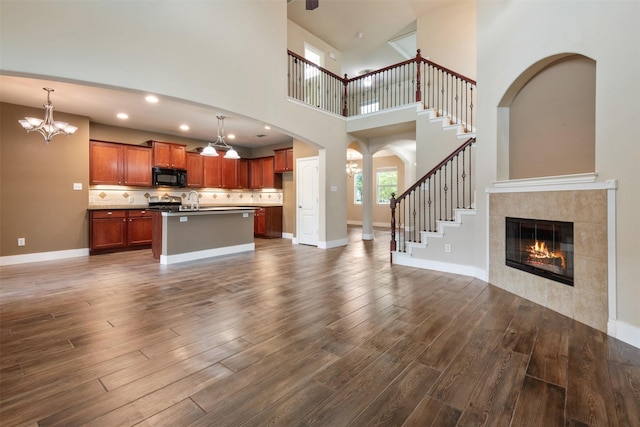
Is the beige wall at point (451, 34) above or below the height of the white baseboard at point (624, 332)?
above

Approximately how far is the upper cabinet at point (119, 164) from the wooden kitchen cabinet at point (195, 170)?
1027 millimetres

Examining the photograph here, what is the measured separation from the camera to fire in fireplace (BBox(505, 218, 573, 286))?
2908 millimetres

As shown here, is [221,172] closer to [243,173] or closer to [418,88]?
[243,173]

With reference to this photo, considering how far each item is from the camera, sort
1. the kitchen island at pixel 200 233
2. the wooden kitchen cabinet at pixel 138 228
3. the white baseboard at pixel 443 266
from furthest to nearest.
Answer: the wooden kitchen cabinet at pixel 138 228
the kitchen island at pixel 200 233
the white baseboard at pixel 443 266

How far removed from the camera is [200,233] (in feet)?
18.6

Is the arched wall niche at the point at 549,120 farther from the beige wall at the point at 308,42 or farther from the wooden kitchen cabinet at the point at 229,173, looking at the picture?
the wooden kitchen cabinet at the point at 229,173

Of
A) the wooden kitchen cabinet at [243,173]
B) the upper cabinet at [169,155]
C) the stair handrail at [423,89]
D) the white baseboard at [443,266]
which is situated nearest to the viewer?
the white baseboard at [443,266]

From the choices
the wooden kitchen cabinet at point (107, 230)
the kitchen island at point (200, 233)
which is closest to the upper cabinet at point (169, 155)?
the wooden kitchen cabinet at point (107, 230)

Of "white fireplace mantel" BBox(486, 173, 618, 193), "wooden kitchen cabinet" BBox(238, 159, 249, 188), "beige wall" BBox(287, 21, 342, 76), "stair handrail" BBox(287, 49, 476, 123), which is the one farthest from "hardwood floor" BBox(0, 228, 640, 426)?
"beige wall" BBox(287, 21, 342, 76)

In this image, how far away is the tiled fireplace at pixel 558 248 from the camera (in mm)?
2559

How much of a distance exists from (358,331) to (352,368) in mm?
574

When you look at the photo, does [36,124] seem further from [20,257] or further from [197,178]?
[197,178]

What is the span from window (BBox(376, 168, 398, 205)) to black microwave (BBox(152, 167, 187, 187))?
25.3 ft

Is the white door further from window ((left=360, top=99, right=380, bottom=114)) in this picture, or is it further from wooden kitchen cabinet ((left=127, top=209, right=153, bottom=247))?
wooden kitchen cabinet ((left=127, top=209, right=153, bottom=247))
